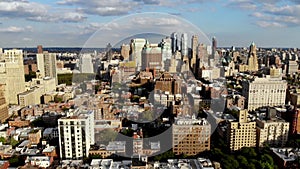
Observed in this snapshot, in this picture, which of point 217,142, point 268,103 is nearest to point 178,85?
point 268,103

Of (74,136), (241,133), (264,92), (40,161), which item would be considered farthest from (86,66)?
(241,133)

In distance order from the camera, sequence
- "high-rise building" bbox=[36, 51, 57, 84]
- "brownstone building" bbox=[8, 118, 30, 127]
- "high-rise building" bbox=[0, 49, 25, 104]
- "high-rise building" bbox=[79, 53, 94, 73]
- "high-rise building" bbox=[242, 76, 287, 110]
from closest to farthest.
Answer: "brownstone building" bbox=[8, 118, 30, 127], "high-rise building" bbox=[242, 76, 287, 110], "high-rise building" bbox=[0, 49, 25, 104], "high-rise building" bbox=[79, 53, 94, 73], "high-rise building" bbox=[36, 51, 57, 84]

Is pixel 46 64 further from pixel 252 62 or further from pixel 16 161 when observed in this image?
pixel 252 62

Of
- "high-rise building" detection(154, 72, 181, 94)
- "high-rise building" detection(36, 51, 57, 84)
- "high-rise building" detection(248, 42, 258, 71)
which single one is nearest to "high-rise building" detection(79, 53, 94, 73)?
"high-rise building" detection(154, 72, 181, 94)

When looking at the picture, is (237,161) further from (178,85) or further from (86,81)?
(86,81)

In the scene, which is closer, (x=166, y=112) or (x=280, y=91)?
(x=166, y=112)

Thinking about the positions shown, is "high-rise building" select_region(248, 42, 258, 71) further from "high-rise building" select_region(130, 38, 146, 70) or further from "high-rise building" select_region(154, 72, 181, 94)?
"high-rise building" select_region(130, 38, 146, 70)

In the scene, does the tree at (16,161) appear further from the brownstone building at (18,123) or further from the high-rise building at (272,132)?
the high-rise building at (272,132)
